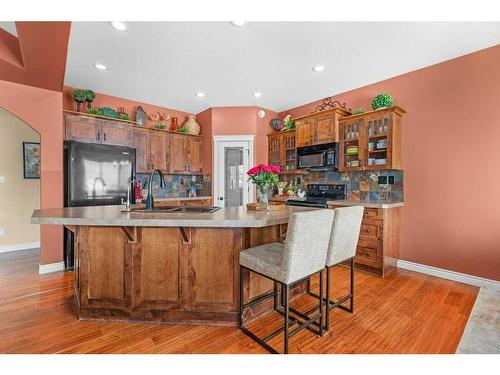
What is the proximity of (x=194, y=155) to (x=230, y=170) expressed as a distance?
0.84 meters

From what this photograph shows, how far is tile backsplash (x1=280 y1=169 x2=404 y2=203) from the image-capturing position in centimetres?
356

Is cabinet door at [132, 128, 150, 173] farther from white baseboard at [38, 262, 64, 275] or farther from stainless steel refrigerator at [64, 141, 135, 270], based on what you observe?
white baseboard at [38, 262, 64, 275]

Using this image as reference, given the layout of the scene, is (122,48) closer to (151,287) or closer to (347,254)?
(151,287)

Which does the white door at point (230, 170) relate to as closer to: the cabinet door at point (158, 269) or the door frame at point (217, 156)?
the door frame at point (217, 156)

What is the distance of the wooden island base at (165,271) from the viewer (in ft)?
6.48

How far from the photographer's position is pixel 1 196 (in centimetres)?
409

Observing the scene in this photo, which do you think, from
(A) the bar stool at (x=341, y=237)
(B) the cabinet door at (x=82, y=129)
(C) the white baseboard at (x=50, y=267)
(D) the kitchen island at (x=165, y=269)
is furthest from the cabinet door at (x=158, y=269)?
(B) the cabinet door at (x=82, y=129)

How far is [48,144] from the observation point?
10.7 ft

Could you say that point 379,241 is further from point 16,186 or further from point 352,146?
point 16,186

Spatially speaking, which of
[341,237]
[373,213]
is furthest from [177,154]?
[341,237]

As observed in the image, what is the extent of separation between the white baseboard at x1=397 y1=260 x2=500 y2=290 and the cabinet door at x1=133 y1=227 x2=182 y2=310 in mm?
3133

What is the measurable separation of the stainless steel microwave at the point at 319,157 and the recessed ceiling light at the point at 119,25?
3.09 metres


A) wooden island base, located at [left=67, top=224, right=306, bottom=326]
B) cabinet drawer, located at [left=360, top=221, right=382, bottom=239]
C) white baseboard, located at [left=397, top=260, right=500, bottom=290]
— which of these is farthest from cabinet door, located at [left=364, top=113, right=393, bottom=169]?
wooden island base, located at [left=67, top=224, right=306, bottom=326]
